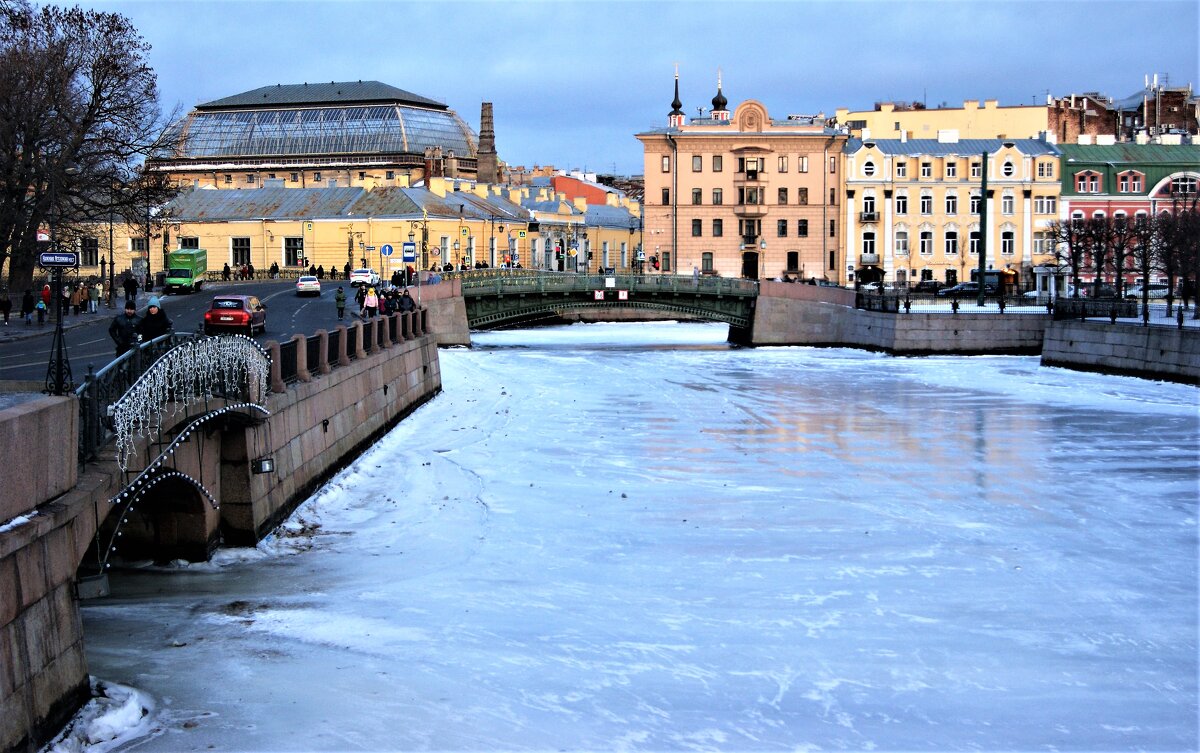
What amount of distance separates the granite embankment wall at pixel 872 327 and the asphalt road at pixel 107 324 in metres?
17.3

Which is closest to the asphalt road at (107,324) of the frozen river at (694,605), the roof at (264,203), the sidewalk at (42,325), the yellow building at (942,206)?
the sidewalk at (42,325)

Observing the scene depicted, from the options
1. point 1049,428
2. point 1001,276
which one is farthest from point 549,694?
point 1001,276

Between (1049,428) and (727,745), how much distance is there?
80.2 feet

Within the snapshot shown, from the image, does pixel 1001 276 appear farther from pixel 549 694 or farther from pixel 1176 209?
pixel 549 694

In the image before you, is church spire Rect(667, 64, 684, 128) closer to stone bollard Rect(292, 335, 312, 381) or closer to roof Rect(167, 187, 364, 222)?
roof Rect(167, 187, 364, 222)

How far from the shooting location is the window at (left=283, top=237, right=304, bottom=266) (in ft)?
280

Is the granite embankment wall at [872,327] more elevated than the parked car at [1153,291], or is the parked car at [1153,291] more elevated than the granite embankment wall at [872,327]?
the parked car at [1153,291]

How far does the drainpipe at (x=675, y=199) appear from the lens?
8550 cm

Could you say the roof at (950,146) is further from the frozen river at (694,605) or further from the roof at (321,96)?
the frozen river at (694,605)

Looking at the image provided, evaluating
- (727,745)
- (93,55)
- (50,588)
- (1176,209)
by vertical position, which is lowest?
(727,745)

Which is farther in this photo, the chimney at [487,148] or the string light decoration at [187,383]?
the chimney at [487,148]

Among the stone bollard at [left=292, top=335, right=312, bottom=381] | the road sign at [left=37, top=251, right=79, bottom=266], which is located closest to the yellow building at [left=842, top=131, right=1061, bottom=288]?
the stone bollard at [left=292, top=335, right=312, bottom=381]

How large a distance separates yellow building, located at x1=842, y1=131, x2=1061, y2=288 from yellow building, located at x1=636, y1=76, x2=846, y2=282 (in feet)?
5.27

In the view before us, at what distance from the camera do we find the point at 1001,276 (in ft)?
241
